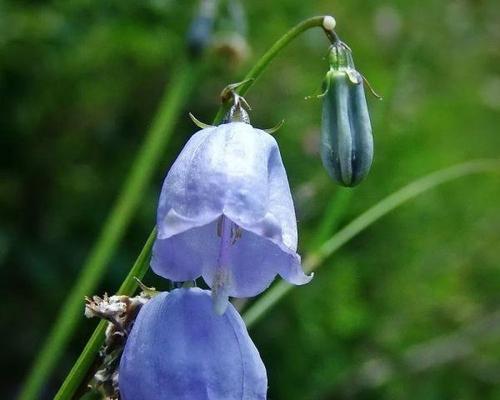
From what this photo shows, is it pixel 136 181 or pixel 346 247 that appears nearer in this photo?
pixel 136 181

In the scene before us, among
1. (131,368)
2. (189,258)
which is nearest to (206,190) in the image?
(189,258)

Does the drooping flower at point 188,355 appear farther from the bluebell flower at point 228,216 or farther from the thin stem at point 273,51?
the thin stem at point 273,51

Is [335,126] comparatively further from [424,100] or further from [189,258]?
[424,100]

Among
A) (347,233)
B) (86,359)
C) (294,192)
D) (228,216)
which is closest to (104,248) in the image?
(347,233)

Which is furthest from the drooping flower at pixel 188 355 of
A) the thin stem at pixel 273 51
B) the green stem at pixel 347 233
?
the green stem at pixel 347 233

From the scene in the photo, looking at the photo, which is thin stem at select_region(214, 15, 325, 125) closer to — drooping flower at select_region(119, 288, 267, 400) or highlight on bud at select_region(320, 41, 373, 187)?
highlight on bud at select_region(320, 41, 373, 187)

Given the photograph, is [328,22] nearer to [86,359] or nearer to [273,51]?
[273,51]
